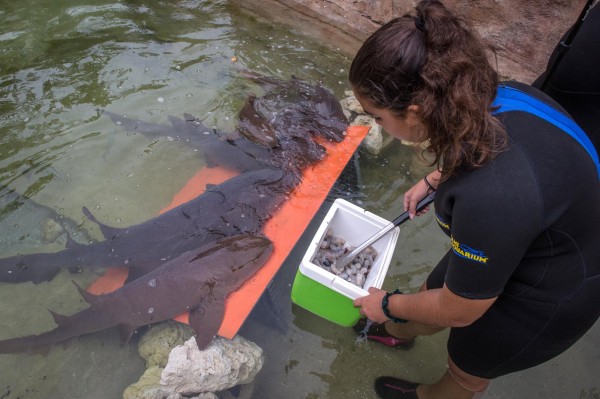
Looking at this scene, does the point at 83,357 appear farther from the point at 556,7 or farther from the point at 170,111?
the point at 556,7

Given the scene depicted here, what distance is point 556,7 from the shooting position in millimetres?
5105

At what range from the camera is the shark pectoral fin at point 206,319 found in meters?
3.05

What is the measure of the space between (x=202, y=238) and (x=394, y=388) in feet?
6.97

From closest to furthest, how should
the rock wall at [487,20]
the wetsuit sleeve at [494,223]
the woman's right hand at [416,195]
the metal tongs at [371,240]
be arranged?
1. the wetsuit sleeve at [494,223]
2. the woman's right hand at [416,195]
3. the metal tongs at [371,240]
4. the rock wall at [487,20]

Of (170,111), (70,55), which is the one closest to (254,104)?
(170,111)

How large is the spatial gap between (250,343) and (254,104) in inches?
125

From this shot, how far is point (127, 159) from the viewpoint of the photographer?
15.1ft

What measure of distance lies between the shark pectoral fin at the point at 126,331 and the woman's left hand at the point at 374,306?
189cm

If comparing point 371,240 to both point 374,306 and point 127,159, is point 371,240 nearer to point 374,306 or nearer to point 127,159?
point 374,306

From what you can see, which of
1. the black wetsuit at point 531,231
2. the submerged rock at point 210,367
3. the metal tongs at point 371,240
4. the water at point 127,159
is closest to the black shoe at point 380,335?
the water at point 127,159

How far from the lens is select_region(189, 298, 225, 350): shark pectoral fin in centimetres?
305

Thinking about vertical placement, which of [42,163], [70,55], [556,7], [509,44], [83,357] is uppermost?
[556,7]

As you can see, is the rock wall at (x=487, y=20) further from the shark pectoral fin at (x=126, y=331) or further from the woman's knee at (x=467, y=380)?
the shark pectoral fin at (x=126, y=331)

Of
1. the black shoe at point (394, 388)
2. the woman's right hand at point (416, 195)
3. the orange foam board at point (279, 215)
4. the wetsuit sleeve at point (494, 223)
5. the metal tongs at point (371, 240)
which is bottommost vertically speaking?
the black shoe at point (394, 388)
